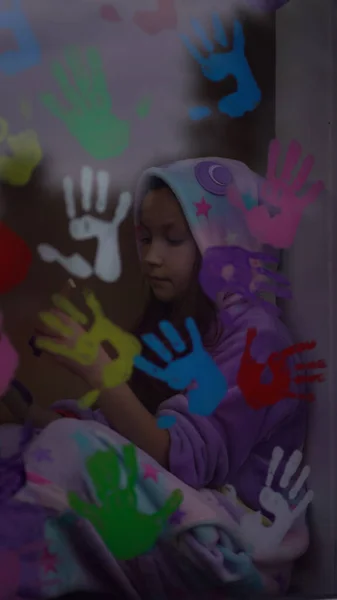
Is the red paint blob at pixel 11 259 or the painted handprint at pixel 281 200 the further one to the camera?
the painted handprint at pixel 281 200

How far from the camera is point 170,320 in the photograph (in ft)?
4.52

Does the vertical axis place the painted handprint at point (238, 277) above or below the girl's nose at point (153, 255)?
below

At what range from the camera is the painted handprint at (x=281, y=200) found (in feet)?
4.67

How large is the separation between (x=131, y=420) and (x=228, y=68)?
0.79 metres

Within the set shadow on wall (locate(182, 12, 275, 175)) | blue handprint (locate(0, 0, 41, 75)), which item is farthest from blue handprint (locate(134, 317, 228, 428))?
blue handprint (locate(0, 0, 41, 75))

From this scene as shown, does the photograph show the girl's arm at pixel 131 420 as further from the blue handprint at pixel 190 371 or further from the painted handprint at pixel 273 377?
the painted handprint at pixel 273 377

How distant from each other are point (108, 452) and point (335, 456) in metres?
0.52

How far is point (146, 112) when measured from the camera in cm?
137

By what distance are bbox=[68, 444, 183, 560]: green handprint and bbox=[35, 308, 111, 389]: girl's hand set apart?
6.4 inches

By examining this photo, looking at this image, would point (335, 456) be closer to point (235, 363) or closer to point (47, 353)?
point (235, 363)

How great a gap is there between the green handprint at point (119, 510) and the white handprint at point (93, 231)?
38cm

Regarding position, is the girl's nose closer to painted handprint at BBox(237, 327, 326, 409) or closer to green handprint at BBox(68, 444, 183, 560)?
painted handprint at BBox(237, 327, 326, 409)

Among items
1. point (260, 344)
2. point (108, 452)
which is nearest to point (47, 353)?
point (108, 452)

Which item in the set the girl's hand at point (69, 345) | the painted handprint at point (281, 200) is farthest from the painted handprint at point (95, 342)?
the painted handprint at point (281, 200)
